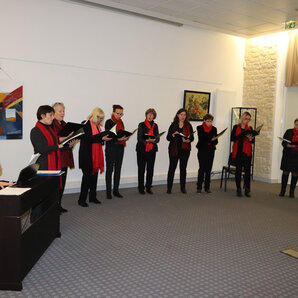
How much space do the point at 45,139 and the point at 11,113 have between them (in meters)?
1.86

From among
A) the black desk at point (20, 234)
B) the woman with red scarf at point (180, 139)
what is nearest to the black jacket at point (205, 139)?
the woman with red scarf at point (180, 139)

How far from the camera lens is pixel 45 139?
4.42 meters

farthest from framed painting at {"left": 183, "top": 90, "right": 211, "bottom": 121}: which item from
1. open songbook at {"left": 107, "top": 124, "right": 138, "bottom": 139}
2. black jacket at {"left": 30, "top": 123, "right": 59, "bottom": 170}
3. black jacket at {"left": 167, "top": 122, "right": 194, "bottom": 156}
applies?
black jacket at {"left": 30, "top": 123, "right": 59, "bottom": 170}

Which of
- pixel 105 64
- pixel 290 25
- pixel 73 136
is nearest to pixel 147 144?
pixel 105 64

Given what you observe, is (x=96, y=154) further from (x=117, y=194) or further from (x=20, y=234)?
(x=20, y=234)

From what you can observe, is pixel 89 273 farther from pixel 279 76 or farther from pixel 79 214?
pixel 279 76

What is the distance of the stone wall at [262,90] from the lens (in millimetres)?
8609

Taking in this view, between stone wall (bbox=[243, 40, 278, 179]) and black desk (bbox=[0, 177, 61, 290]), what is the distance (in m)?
6.63

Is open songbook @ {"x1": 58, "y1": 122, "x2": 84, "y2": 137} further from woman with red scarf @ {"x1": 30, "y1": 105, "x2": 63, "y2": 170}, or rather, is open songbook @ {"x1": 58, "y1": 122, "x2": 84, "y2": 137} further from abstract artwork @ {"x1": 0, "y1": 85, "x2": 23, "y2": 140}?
abstract artwork @ {"x1": 0, "y1": 85, "x2": 23, "y2": 140}

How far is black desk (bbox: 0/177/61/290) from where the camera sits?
2.88m

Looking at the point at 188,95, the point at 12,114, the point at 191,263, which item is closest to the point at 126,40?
the point at 188,95

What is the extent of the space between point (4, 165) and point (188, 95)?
14.8 ft

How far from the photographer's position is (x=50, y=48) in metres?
6.23

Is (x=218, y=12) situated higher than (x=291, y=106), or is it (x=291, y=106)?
(x=218, y=12)
